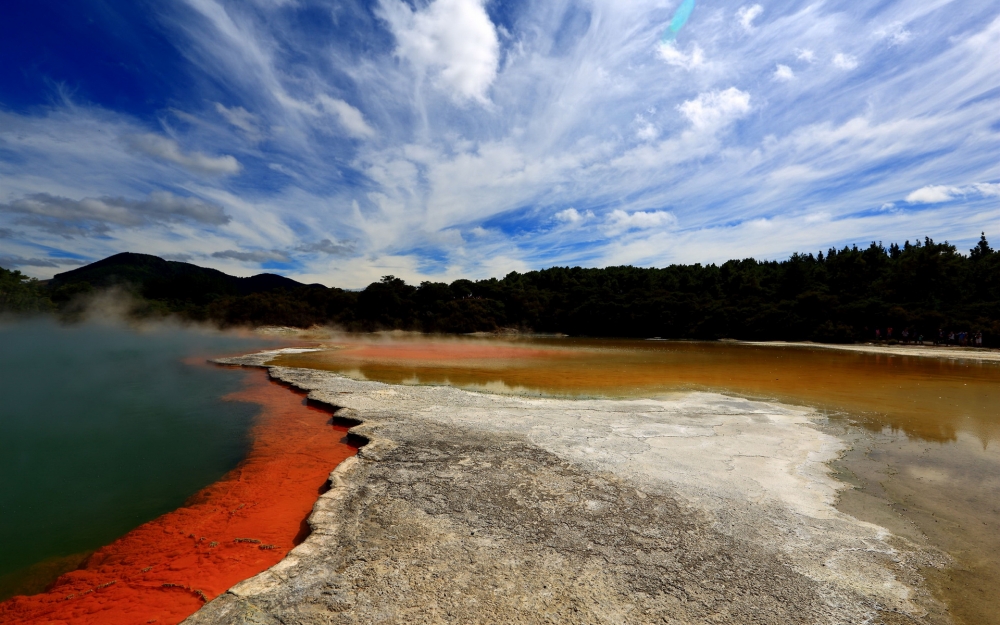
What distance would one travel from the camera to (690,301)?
45062mm

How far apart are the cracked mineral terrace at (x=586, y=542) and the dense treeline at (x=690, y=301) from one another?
3313cm

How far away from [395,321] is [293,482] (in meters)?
47.3

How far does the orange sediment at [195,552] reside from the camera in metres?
3.20

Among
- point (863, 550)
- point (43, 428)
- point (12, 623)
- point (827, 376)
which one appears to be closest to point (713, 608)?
point (863, 550)

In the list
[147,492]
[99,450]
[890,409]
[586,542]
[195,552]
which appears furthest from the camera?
[890,409]

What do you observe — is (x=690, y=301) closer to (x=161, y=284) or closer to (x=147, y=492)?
(x=147, y=492)

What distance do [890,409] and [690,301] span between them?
37.2m

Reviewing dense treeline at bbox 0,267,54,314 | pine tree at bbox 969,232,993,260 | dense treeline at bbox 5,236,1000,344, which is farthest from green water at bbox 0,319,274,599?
pine tree at bbox 969,232,993,260

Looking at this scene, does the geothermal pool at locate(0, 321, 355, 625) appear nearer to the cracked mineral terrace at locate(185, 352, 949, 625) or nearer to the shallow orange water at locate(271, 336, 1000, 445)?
the cracked mineral terrace at locate(185, 352, 949, 625)

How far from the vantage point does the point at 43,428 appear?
8.09 metres

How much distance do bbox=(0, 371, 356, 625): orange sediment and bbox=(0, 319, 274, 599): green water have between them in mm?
364

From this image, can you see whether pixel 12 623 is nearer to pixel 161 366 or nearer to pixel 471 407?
pixel 471 407

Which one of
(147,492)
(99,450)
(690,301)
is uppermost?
(690,301)

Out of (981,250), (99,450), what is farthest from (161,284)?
(981,250)
